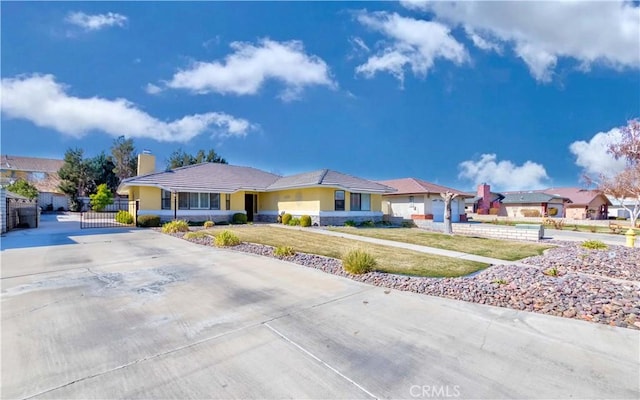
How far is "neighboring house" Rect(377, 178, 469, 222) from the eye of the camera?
93.0ft

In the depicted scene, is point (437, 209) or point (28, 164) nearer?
point (437, 209)

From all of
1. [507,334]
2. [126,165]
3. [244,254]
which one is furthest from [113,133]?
[507,334]

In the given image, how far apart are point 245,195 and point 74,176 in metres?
29.9

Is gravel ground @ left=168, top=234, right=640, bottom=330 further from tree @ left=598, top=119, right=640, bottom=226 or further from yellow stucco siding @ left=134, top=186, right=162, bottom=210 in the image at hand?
tree @ left=598, top=119, right=640, bottom=226

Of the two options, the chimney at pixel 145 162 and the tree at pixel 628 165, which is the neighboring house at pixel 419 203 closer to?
the tree at pixel 628 165

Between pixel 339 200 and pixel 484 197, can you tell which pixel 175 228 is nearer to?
pixel 339 200

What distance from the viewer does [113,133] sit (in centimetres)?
4388

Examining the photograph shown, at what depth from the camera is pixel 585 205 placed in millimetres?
40344

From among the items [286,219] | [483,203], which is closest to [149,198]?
[286,219]

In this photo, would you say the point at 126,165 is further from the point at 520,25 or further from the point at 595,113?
the point at 595,113

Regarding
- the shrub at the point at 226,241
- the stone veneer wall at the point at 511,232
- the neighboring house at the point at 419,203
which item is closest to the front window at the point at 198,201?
the shrub at the point at 226,241

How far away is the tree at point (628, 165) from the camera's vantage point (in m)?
25.1

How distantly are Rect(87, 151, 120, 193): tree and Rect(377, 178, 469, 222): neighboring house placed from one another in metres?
39.9

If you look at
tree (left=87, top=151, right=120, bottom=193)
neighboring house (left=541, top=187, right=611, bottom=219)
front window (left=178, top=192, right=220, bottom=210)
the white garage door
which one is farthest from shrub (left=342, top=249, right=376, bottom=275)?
tree (left=87, top=151, right=120, bottom=193)
